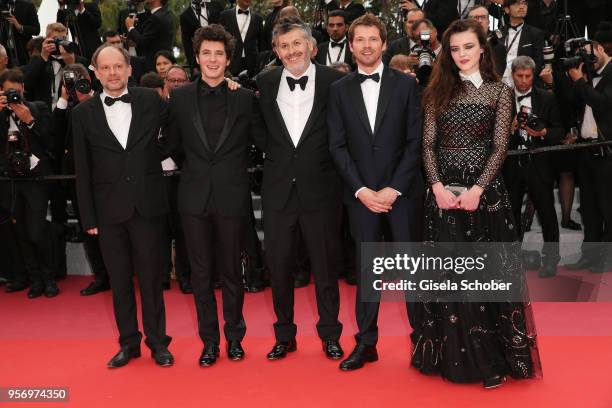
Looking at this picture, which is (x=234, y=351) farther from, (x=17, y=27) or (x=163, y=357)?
(x=17, y=27)

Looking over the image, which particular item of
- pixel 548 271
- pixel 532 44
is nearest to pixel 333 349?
pixel 548 271

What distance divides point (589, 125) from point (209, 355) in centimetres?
383

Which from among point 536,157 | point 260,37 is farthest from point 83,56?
point 536,157

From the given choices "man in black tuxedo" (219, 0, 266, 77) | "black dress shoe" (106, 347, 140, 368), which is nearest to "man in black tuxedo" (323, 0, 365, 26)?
"man in black tuxedo" (219, 0, 266, 77)

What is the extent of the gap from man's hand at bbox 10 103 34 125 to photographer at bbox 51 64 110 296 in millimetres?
193

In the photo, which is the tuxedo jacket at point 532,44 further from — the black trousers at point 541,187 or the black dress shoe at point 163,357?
the black dress shoe at point 163,357

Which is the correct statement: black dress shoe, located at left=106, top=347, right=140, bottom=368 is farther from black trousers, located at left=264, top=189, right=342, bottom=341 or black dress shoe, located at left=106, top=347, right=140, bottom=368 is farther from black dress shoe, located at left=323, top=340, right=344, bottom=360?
black dress shoe, located at left=323, top=340, right=344, bottom=360

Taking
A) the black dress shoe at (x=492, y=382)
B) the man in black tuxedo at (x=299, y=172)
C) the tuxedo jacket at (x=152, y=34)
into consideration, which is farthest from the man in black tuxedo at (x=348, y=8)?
the black dress shoe at (x=492, y=382)

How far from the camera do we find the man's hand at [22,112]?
20.0 ft

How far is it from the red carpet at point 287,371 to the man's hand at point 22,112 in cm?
166

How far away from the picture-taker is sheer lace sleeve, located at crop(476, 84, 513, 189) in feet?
12.3

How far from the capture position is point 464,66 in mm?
3738

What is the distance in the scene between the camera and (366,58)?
4012mm

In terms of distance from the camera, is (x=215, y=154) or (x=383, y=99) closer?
(x=383, y=99)
